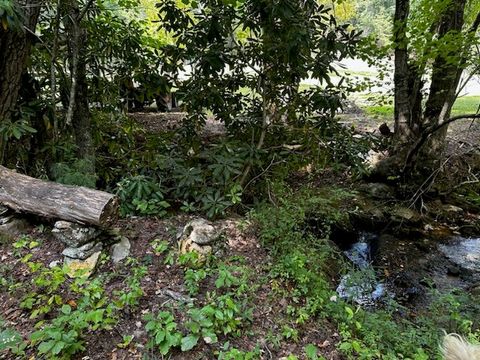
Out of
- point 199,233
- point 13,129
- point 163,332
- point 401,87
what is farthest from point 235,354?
point 401,87

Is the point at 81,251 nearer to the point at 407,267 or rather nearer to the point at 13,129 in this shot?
the point at 13,129

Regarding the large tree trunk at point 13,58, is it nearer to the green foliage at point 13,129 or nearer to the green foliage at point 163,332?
the green foliage at point 13,129

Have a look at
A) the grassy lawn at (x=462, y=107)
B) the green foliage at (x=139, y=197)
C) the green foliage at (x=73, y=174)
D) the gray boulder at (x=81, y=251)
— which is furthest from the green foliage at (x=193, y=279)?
the grassy lawn at (x=462, y=107)

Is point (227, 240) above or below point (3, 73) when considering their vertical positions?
below

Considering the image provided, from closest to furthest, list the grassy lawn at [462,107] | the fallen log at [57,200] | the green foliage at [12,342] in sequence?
1. the green foliage at [12,342]
2. the fallen log at [57,200]
3. the grassy lawn at [462,107]

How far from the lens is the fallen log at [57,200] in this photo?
2.49 metres

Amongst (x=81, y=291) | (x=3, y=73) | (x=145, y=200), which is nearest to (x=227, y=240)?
(x=145, y=200)

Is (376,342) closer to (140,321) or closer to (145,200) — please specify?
(140,321)

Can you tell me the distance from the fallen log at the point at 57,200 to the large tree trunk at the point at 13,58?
0.46 metres

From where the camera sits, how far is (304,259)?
2.76m

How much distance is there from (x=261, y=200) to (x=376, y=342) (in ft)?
6.16

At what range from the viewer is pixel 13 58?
2.91m

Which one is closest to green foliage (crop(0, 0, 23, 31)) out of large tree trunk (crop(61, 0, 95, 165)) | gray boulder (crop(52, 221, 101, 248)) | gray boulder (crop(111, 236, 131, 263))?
large tree trunk (crop(61, 0, 95, 165))

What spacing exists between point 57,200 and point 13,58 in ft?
4.47
